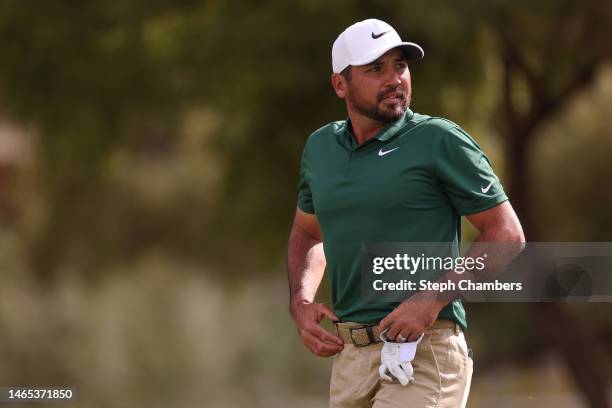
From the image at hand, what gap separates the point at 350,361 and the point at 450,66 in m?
8.36

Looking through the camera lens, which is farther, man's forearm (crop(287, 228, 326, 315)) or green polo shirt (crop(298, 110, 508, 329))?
man's forearm (crop(287, 228, 326, 315))

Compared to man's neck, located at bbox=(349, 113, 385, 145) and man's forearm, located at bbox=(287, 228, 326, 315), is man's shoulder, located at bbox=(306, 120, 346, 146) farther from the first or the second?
man's forearm, located at bbox=(287, 228, 326, 315)

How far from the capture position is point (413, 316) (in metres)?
4.23

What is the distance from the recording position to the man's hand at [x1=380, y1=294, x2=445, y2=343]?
4.23 metres

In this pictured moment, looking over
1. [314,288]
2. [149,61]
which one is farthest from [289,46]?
[314,288]

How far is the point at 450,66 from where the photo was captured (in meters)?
12.5

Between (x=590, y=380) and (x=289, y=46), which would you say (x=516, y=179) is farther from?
(x=289, y=46)

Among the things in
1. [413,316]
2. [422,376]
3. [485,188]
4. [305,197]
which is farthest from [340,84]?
[422,376]

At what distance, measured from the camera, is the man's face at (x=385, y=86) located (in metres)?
4.50

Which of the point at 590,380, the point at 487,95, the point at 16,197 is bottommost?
the point at 590,380

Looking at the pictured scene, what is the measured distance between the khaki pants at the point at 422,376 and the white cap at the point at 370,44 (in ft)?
3.19

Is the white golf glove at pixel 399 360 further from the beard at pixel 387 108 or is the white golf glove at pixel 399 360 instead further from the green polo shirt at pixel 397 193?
the beard at pixel 387 108

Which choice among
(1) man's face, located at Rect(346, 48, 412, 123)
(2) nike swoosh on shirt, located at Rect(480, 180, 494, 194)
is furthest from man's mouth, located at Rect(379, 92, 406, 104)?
(2) nike swoosh on shirt, located at Rect(480, 180, 494, 194)

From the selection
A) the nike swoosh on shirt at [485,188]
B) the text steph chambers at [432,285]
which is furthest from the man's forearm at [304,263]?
the nike swoosh on shirt at [485,188]
